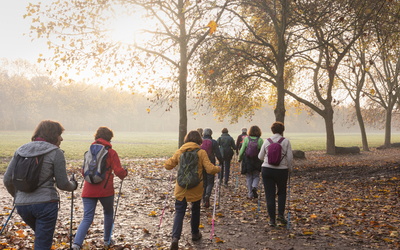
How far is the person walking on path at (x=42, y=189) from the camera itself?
285 cm

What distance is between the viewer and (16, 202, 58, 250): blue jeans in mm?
2865

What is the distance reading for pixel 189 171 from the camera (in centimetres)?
422

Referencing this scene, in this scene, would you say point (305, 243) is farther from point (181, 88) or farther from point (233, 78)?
point (233, 78)

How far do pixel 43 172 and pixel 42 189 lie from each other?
0.18m

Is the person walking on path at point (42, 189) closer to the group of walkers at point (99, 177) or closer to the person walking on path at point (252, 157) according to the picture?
the group of walkers at point (99, 177)

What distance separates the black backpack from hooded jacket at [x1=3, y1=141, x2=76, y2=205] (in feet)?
0.18

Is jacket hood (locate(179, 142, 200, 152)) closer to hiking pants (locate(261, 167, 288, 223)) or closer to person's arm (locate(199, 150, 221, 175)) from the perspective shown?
person's arm (locate(199, 150, 221, 175))

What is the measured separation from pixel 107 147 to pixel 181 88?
27.1 ft

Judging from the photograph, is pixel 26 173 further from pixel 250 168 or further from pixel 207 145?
pixel 250 168

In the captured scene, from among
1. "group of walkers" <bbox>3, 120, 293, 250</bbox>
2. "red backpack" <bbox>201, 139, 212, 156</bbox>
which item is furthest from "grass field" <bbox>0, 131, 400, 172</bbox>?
"group of walkers" <bbox>3, 120, 293, 250</bbox>

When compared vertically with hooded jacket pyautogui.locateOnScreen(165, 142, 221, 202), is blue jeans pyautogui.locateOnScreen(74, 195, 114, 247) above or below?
below

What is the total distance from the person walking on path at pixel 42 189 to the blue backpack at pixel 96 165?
29.0 inches

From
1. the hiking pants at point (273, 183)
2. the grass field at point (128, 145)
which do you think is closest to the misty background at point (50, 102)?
the grass field at point (128, 145)

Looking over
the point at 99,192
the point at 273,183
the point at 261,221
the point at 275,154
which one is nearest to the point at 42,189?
the point at 99,192
